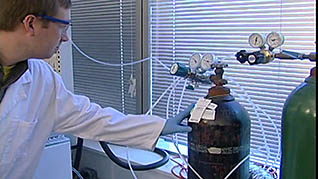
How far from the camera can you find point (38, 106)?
1.41 meters

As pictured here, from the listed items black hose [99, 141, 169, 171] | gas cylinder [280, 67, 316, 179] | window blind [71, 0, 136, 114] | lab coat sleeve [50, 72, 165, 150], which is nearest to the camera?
gas cylinder [280, 67, 316, 179]

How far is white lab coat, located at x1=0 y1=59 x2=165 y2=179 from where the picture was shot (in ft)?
4.37

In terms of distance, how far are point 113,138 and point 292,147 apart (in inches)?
26.3

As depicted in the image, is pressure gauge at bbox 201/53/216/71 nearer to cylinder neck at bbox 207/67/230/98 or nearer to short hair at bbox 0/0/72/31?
cylinder neck at bbox 207/67/230/98

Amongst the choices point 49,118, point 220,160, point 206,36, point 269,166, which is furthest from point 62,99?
point 269,166

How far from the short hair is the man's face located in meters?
0.04

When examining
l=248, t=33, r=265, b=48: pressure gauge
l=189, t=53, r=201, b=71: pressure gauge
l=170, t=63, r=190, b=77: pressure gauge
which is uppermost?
l=248, t=33, r=265, b=48: pressure gauge

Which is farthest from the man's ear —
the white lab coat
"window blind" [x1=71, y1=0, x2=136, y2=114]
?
"window blind" [x1=71, y1=0, x2=136, y2=114]

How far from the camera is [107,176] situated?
2.13 metres

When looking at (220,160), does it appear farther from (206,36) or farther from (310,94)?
(206,36)

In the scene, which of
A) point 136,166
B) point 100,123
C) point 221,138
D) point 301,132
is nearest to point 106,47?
point 136,166

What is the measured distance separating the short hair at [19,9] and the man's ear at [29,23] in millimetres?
11

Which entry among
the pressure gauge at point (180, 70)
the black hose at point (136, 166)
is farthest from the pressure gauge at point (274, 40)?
the black hose at point (136, 166)

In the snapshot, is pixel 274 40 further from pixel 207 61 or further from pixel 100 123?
pixel 100 123
